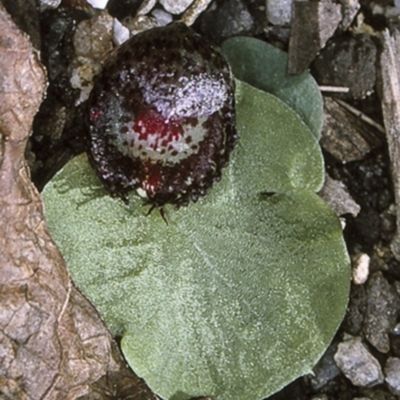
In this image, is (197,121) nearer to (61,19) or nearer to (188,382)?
(61,19)

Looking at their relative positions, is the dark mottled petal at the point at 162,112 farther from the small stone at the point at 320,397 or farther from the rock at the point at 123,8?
the small stone at the point at 320,397

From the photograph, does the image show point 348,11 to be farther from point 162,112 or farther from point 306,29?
point 162,112

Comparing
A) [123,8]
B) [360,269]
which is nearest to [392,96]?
[360,269]

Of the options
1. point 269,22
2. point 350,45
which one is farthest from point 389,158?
point 269,22

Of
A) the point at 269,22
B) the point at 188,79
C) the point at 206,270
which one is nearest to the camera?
the point at 188,79

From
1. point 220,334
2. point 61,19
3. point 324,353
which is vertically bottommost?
point 324,353

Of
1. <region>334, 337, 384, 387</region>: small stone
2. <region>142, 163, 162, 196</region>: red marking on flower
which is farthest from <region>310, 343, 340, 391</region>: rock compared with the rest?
<region>142, 163, 162, 196</region>: red marking on flower

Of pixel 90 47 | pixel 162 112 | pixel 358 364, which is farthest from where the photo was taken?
pixel 358 364

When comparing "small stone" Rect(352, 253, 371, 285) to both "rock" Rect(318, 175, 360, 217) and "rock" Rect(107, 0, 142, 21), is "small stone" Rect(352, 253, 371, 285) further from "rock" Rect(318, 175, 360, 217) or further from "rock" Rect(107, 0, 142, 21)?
"rock" Rect(107, 0, 142, 21)
